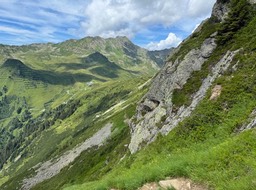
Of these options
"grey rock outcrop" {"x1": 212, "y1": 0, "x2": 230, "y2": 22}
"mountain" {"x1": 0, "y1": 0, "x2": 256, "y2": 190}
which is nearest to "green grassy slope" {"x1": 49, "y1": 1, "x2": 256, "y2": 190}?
"mountain" {"x1": 0, "y1": 0, "x2": 256, "y2": 190}

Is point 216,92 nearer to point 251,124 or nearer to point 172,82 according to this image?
point 251,124

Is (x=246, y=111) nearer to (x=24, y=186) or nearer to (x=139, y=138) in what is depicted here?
(x=139, y=138)

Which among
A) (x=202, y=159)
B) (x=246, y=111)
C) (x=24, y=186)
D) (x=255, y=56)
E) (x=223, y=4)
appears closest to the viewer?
(x=202, y=159)

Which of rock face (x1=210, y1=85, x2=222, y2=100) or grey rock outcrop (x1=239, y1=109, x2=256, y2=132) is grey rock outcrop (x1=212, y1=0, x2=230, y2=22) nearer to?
rock face (x1=210, y1=85, x2=222, y2=100)

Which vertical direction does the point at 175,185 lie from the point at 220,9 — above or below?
below

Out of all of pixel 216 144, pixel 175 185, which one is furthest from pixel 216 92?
pixel 175 185

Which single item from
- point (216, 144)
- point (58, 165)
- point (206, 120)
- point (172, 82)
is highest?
point (172, 82)

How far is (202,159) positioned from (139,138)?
42288 millimetres

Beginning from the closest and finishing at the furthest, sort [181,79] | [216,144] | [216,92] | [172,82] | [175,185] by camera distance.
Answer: [175,185]
[216,144]
[216,92]
[181,79]
[172,82]

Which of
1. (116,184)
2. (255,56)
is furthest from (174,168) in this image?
(255,56)

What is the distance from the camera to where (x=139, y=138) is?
55406 millimetres

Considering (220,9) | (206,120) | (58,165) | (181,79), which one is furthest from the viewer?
(58,165)

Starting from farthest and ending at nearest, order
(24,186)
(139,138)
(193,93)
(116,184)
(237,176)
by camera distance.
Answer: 1. (24,186)
2. (139,138)
3. (193,93)
4. (116,184)
5. (237,176)

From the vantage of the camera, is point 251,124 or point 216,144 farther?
point 216,144
